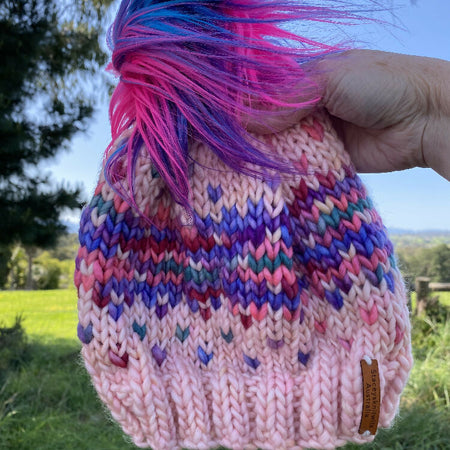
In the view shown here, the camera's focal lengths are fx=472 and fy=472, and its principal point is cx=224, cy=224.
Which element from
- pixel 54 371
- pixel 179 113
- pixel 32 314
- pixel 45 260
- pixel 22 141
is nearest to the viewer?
pixel 179 113

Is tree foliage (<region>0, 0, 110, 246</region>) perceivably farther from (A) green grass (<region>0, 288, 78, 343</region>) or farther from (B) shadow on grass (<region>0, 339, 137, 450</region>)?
(A) green grass (<region>0, 288, 78, 343</region>)

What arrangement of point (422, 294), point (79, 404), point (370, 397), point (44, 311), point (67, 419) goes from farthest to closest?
point (44, 311) → point (422, 294) → point (79, 404) → point (67, 419) → point (370, 397)

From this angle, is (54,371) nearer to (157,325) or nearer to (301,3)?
(157,325)

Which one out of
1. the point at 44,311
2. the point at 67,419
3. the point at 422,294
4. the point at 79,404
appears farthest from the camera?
the point at 44,311

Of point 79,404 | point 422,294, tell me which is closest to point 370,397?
point 79,404

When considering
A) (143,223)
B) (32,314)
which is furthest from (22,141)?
(32,314)

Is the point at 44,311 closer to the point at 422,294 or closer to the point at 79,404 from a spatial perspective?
the point at 79,404
